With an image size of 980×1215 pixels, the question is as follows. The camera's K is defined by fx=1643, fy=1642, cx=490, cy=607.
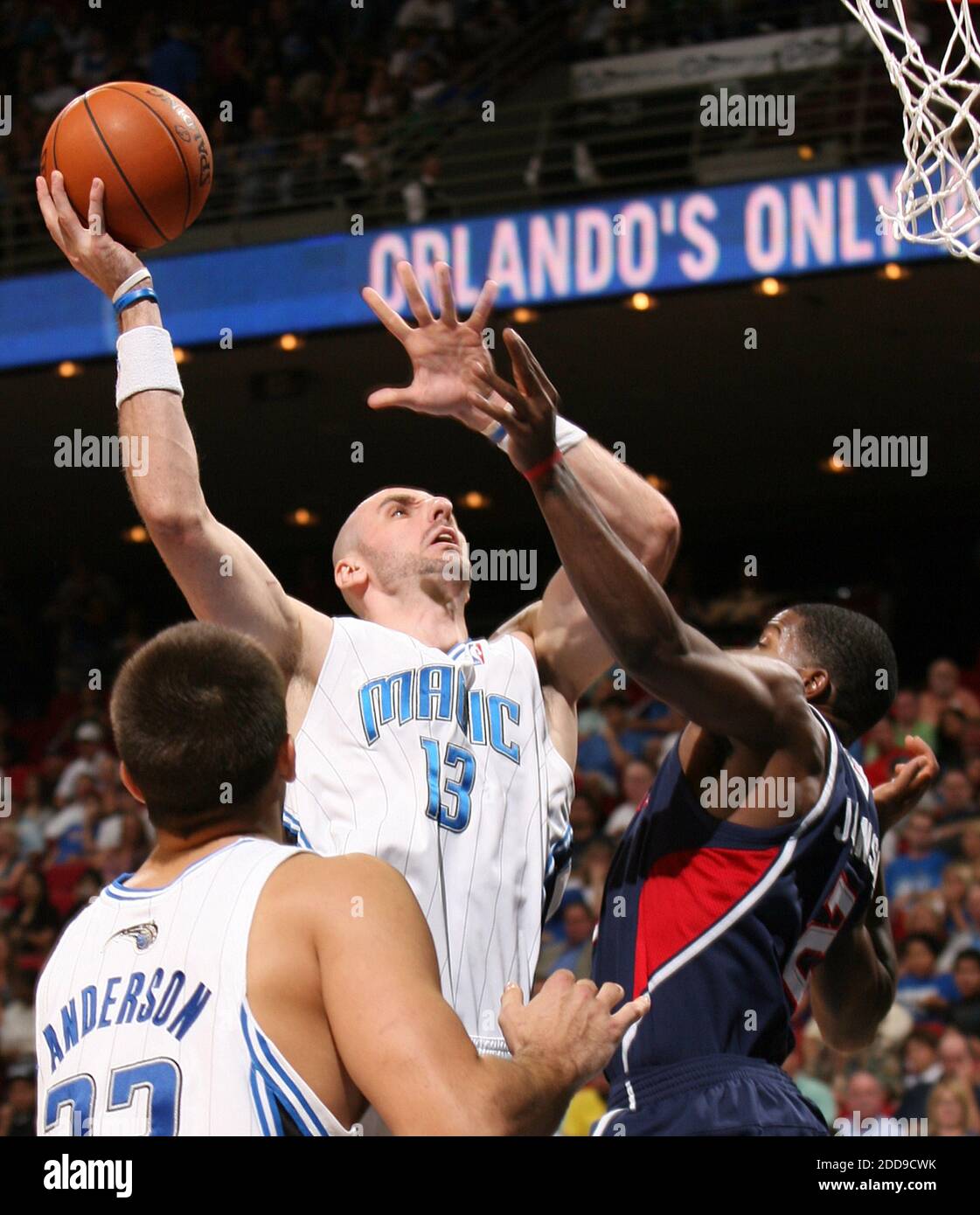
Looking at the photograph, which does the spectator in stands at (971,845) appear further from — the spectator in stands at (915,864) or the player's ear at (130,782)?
the player's ear at (130,782)

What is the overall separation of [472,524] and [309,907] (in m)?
11.4

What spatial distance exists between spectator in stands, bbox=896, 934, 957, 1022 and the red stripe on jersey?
4416 mm

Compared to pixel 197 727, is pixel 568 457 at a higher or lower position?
higher

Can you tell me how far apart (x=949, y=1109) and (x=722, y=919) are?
13.3ft

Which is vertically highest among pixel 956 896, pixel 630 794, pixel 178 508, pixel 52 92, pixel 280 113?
pixel 52 92

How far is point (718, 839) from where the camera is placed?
2906 millimetres

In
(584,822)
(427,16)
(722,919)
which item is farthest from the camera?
(427,16)

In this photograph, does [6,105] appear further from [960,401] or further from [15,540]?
[960,401]

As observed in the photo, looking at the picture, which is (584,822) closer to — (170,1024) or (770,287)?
(770,287)

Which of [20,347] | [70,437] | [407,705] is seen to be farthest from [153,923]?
[70,437]

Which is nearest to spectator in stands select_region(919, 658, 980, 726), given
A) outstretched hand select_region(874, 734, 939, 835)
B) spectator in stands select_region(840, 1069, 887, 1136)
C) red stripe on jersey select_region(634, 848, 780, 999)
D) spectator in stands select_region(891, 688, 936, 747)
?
spectator in stands select_region(891, 688, 936, 747)

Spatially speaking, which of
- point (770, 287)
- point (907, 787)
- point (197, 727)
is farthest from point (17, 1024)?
point (197, 727)

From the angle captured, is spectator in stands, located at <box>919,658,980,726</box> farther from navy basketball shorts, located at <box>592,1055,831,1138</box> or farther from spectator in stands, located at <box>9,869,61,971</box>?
navy basketball shorts, located at <box>592,1055,831,1138</box>

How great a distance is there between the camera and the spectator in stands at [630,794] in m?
8.47
